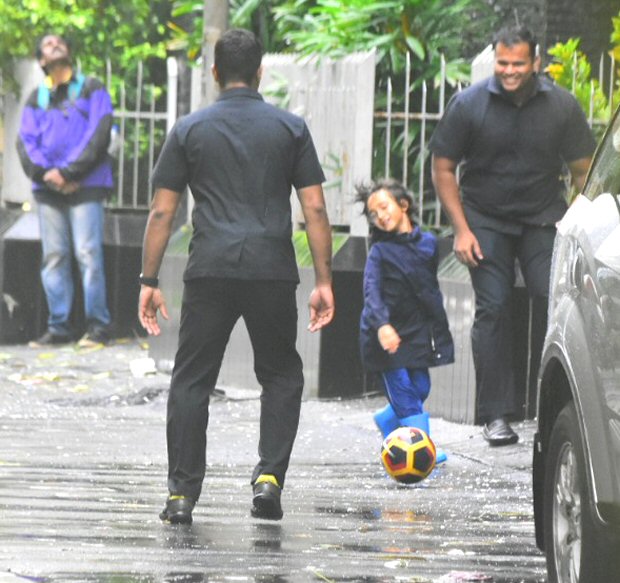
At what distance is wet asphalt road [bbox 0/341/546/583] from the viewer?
6570 mm

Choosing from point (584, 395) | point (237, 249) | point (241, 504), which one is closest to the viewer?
point (584, 395)

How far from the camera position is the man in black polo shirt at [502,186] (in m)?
10.2

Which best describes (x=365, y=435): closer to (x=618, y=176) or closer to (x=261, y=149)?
(x=261, y=149)

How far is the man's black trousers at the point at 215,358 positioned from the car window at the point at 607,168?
187 cm

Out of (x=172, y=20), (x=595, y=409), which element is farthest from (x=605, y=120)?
(x=172, y=20)

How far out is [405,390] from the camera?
31.8 ft

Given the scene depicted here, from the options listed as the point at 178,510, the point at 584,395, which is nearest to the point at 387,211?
the point at 178,510

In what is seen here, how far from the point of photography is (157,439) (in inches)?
422

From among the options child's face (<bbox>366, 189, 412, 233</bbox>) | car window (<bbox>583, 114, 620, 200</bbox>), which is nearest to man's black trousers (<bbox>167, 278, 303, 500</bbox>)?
car window (<bbox>583, 114, 620, 200</bbox>)

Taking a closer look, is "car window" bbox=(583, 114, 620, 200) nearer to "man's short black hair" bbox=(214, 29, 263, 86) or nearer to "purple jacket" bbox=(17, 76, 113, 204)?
"man's short black hair" bbox=(214, 29, 263, 86)

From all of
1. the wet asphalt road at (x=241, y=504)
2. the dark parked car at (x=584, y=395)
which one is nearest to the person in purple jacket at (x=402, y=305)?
the wet asphalt road at (x=241, y=504)

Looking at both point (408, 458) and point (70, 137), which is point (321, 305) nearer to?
point (408, 458)

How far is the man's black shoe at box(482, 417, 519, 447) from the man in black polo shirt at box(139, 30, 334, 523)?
8.14ft

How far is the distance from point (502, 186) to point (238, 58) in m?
2.74
